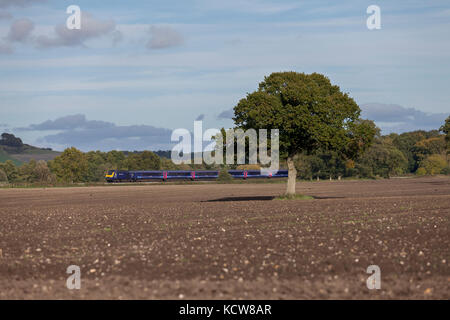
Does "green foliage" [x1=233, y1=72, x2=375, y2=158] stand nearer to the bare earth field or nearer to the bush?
the bare earth field

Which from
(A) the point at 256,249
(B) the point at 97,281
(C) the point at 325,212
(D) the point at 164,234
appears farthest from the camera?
(C) the point at 325,212

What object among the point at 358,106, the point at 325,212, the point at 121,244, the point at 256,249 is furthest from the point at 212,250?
the point at 358,106

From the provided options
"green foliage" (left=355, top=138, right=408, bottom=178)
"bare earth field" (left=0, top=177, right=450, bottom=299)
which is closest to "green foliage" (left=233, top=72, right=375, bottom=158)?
"bare earth field" (left=0, top=177, right=450, bottom=299)

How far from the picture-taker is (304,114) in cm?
5588

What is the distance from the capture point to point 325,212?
138 ft

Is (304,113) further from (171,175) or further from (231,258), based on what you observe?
(171,175)

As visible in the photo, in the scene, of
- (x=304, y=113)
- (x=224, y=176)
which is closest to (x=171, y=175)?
(x=224, y=176)

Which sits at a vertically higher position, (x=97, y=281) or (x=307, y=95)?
(x=307, y=95)

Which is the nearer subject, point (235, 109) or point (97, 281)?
point (97, 281)

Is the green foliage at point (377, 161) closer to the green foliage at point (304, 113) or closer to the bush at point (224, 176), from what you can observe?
the bush at point (224, 176)
